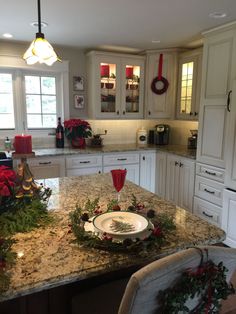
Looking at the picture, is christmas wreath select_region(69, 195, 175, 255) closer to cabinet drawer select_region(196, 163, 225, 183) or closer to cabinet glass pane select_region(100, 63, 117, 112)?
cabinet drawer select_region(196, 163, 225, 183)

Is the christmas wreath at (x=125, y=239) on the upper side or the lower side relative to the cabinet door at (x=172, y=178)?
upper

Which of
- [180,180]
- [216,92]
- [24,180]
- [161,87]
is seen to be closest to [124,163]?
[180,180]

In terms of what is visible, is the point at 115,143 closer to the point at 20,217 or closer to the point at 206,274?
the point at 20,217

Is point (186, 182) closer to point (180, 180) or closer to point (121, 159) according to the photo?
point (180, 180)

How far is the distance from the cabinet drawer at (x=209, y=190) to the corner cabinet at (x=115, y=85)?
4.84 ft

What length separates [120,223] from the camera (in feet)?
3.96

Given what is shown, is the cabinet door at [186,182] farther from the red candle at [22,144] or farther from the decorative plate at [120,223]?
the red candle at [22,144]

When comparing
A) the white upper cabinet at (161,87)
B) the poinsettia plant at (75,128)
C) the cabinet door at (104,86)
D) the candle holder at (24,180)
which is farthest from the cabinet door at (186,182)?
the candle holder at (24,180)

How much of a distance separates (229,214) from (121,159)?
1.63m

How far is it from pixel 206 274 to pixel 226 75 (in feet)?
7.82

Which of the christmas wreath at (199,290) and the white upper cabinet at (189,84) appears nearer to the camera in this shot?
the christmas wreath at (199,290)

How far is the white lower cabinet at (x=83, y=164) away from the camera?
3.44 metres

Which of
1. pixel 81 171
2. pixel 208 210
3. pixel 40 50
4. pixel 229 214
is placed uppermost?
pixel 40 50

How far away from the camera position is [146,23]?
2.67 meters
